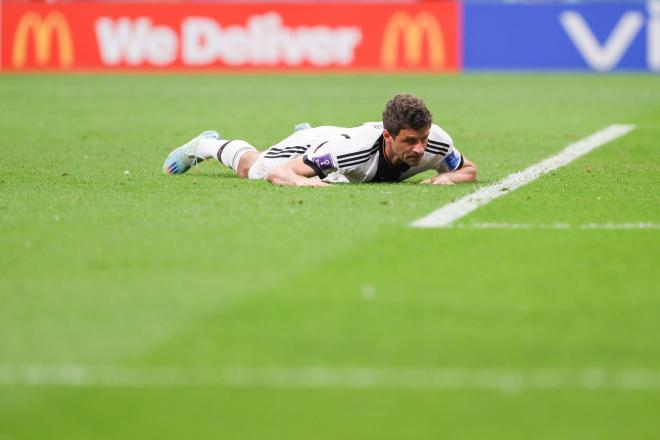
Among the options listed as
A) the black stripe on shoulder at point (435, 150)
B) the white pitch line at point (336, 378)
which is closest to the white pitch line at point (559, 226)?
the black stripe on shoulder at point (435, 150)

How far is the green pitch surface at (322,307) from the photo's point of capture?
14.3 ft

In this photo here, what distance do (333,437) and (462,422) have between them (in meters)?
0.41

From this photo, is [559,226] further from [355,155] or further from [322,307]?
[322,307]

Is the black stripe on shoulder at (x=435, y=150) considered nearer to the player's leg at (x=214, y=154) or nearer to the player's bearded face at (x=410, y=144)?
the player's bearded face at (x=410, y=144)

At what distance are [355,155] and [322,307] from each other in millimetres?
3822

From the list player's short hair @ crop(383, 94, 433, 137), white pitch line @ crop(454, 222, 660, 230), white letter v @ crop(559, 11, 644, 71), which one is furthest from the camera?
white letter v @ crop(559, 11, 644, 71)

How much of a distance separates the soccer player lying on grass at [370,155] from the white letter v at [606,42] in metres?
18.6

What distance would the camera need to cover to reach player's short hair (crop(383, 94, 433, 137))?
8828 millimetres

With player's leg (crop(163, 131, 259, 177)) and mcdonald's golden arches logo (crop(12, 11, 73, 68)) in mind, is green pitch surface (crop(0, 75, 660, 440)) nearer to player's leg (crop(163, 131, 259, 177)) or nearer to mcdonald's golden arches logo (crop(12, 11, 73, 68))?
player's leg (crop(163, 131, 259, 177))

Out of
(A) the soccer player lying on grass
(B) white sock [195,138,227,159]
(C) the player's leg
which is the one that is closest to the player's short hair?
(A) the soccer player lying on grass

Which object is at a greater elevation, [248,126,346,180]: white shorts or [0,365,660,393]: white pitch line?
[0,365,660,393]: white pitch line

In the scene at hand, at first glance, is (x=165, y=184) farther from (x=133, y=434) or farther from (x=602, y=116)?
(x=602, y=116)

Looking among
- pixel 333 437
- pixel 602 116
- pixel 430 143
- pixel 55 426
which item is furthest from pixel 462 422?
pixel 602 116

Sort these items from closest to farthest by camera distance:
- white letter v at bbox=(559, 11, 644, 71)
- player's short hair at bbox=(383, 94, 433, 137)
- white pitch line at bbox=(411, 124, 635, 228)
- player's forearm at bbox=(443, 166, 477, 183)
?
white pitch line at bbox=(411, 124, 635, 228) < player's short hair at bbox=(383, 94, 433, 137) < player's forearm at bbox=(443, 166, 477, 183) < white letter v at bbox=(559, 11, 644, 71)
